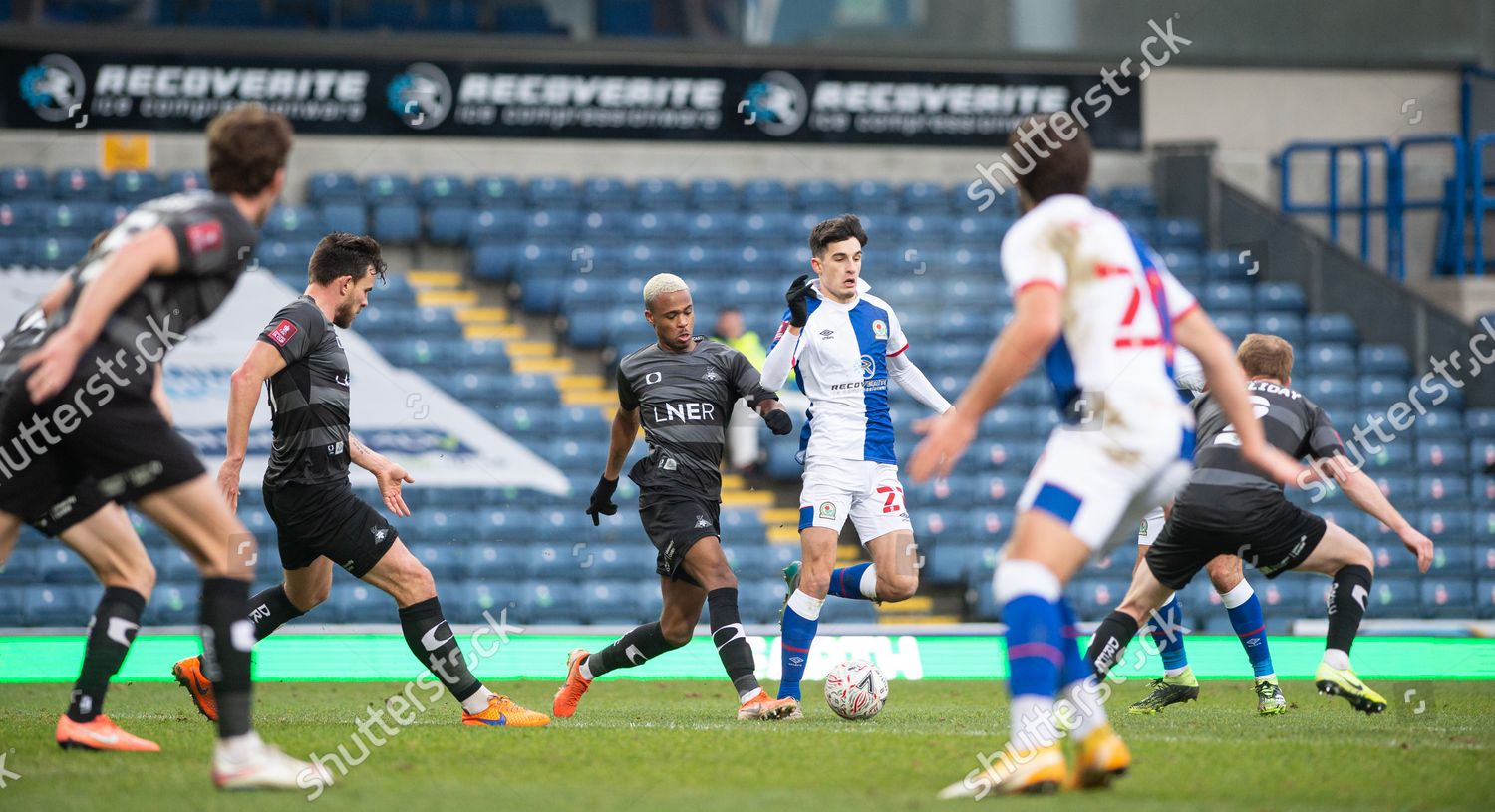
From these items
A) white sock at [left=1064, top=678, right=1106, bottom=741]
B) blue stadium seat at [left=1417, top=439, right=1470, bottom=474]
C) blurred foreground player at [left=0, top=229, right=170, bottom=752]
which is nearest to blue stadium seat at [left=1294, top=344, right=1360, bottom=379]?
blue stadium seat at [left=1417, top=439, right=1470, bottom=474]

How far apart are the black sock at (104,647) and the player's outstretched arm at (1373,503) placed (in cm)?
537

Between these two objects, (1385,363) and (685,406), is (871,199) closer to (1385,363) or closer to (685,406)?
(1385,363)

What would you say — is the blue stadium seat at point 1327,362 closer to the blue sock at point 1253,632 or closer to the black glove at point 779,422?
the blue sock at point 1253,632

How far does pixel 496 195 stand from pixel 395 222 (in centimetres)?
134

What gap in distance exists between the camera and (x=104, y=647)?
5609mm

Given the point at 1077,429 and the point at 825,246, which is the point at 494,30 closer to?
the point at 825,246

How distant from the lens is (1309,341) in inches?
698

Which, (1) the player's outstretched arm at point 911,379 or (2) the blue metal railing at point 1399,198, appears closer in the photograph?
(1) the player's outstretched arm at point 911,379

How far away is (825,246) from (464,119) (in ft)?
41.3

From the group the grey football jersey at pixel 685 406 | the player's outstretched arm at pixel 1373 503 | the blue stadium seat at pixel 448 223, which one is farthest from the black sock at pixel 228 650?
the blue stadium seat at pixel 448 223

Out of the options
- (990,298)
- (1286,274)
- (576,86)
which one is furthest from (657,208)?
(1286,274)

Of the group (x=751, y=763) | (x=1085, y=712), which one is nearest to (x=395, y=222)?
(x=751, y=763)

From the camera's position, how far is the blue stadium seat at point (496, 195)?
729 inches

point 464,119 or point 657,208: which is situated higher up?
point 464,119
